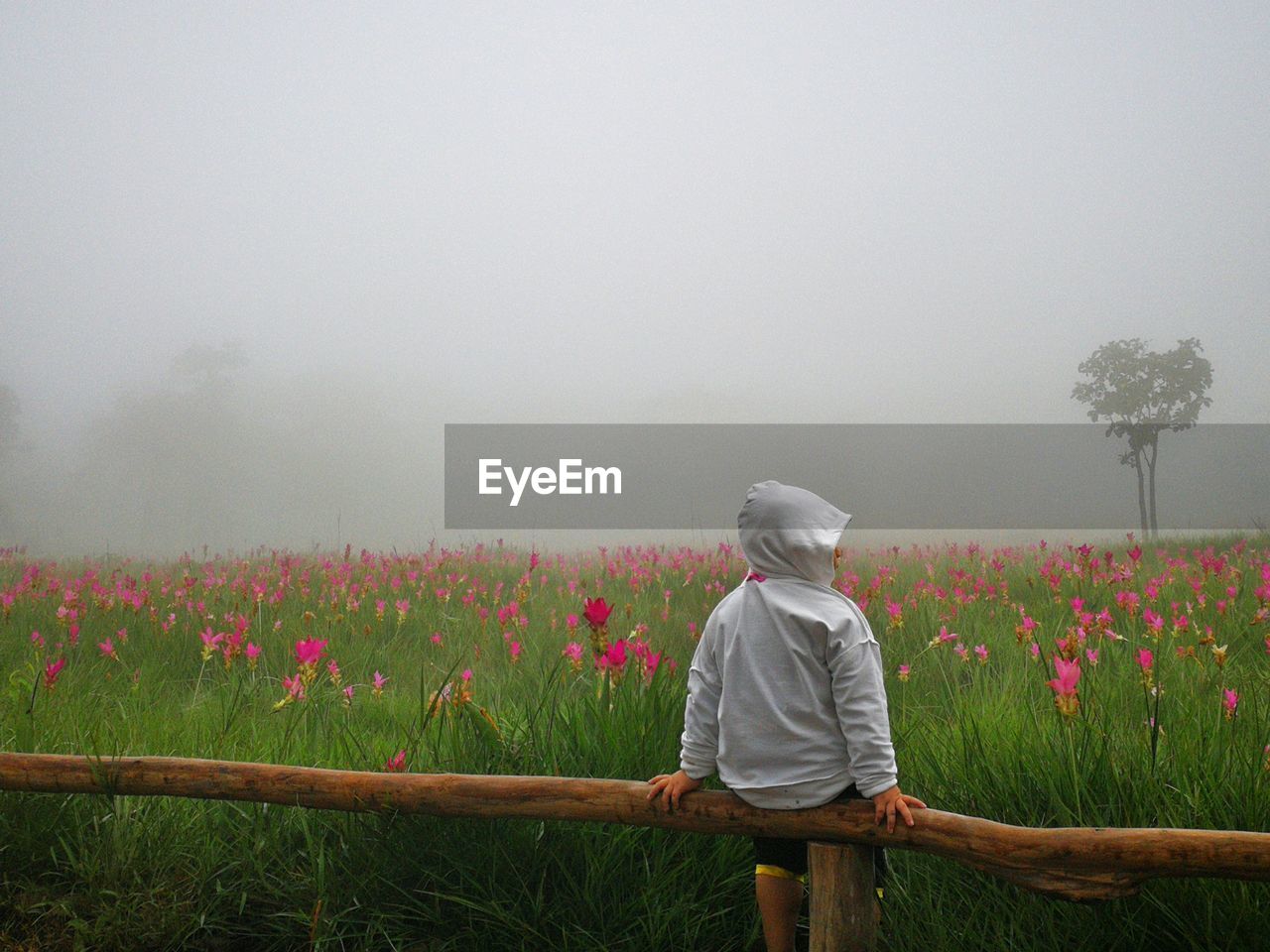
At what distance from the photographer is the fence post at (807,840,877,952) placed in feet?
7.83

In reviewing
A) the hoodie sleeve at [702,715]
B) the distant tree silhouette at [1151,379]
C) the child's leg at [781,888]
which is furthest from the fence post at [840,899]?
the distant tree silhouette at [1151,379]

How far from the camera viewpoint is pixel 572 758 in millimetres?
3195

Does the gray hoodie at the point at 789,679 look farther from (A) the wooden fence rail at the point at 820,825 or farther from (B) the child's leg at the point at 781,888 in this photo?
(B) the child's leg at the point at 781,888

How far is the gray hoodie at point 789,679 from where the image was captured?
240 cm

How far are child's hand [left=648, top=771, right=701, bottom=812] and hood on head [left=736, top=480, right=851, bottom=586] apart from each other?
2.21ft

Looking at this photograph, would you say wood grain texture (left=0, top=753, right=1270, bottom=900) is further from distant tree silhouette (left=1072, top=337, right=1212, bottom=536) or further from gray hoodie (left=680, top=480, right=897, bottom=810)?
distant tree silhouette (left=1072, top=337, right=1212, bottom=536)

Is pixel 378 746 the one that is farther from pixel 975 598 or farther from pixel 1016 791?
pixel 975 598

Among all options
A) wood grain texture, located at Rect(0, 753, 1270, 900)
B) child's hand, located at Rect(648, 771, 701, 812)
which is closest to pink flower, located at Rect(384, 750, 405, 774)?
wood grain texture, located at Rect(0, 753, 1270, 900)

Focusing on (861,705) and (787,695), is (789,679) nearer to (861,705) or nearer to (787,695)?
(787,695)

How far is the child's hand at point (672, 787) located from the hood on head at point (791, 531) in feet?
2.21

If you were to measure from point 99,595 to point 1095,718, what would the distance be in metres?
7.77

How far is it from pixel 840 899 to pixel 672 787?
56 cm

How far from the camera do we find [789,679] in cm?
249

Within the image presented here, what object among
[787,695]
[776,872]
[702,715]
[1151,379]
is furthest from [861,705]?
[1151,379]
